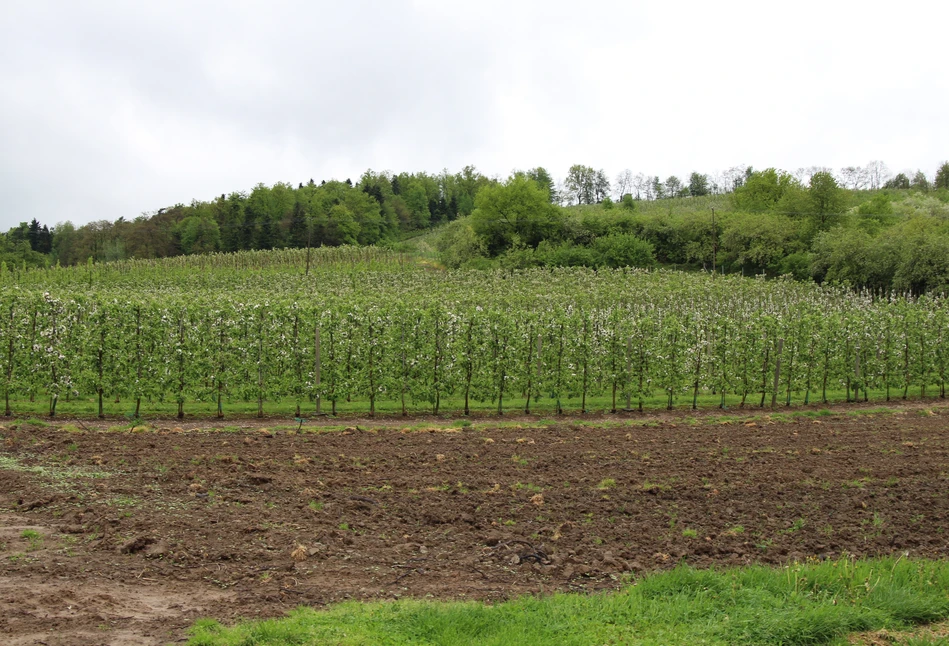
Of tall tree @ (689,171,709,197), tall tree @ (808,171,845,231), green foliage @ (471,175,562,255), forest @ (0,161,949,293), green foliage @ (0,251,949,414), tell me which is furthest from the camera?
tall tree @ (689,171,709,197)

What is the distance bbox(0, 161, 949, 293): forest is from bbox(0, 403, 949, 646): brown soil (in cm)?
4469

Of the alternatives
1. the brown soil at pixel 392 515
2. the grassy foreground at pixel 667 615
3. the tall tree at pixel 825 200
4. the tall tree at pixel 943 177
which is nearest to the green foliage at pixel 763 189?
the tall tree at pixel 825 200

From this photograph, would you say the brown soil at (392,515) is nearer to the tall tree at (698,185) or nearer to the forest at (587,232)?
the forest at (587,232)

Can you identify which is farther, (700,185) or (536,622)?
(700,185)

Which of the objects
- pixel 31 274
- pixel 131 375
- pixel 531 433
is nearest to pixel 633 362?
pixel 531 433

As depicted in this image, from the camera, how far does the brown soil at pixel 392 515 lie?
23.2ft

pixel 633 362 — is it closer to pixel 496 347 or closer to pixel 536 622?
pixel 496 347

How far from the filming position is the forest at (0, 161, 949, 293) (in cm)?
5722

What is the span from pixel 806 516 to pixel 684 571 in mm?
3579

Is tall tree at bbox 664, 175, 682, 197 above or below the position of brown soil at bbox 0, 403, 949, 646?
above

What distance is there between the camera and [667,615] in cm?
651

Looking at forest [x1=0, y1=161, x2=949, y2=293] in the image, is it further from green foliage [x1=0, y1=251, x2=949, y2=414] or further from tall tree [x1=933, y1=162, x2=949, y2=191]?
green foliage [x1=0, y1=251, x2=949, y2=414]

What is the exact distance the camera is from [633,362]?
2297cm

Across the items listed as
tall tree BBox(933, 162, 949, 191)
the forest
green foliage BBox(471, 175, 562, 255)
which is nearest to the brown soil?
the forest
